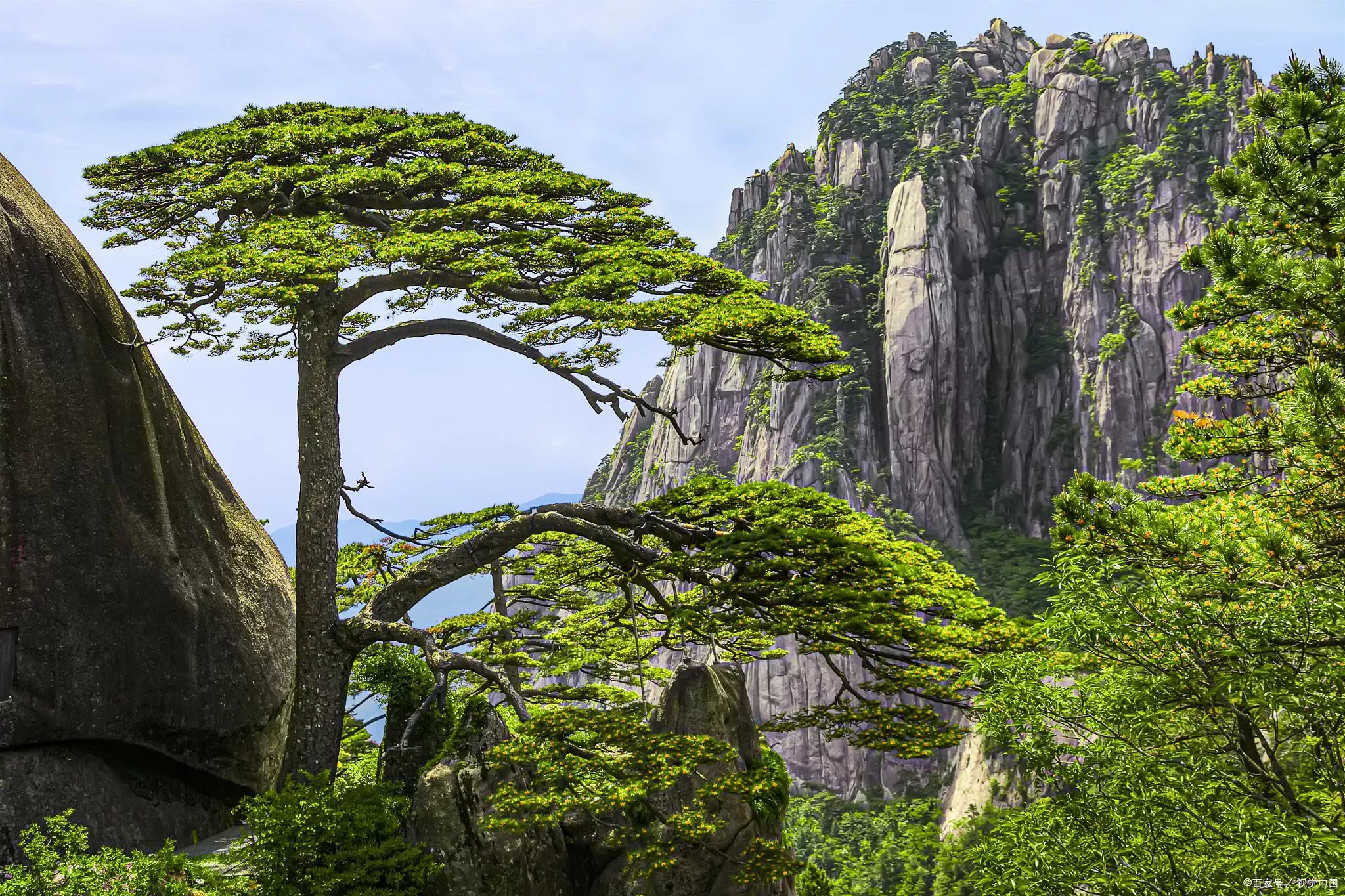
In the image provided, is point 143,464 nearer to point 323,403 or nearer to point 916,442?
point 323,403

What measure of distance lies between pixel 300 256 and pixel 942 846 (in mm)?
23599

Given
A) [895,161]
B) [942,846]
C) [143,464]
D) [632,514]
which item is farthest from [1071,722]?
[895,161]

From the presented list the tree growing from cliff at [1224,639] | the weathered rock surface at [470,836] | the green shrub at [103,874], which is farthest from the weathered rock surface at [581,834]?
the tree growing from cliff at [1224,639]

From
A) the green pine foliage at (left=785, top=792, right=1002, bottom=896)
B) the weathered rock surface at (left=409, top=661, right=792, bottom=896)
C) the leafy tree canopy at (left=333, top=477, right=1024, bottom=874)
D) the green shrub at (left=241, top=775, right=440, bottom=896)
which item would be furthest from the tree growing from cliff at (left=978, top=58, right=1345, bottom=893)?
the green pine foliage at (left=785, top=792, right=1002, bottom=896)

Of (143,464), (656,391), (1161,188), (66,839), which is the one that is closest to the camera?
(66,839)

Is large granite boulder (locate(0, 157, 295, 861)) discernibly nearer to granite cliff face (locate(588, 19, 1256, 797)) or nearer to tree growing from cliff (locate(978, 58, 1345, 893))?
tree growing from cliff (locate(978, 58, 1345, 893))

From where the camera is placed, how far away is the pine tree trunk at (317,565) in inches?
415

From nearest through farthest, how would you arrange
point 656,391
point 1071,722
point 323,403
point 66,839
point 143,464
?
point 1071,722, point 66,839, point 143,464, point 323,403, point 656,391

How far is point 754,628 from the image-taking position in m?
9.74

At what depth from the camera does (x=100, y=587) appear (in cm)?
995

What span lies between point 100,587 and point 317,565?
2.20 m

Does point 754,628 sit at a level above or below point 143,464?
below

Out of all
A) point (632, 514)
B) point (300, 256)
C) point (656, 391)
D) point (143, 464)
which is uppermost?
point (656, 391)

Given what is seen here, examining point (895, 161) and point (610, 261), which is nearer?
point (610, 261)
